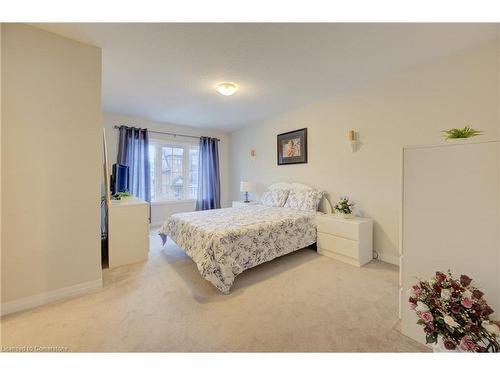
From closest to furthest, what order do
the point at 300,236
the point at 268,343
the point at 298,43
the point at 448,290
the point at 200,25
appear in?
the point at 448,290, the point at 268,343, the point at 200,25, the point at 298,43, the point at 300,236

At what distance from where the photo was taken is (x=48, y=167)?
1.75 meters

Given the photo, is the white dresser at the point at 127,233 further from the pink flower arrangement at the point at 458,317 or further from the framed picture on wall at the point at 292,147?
the pink flower arrangement at the point at 458,317

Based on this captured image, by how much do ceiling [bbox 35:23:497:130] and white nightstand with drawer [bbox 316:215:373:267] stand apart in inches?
75.6

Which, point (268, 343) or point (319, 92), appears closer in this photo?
point (268, 343)

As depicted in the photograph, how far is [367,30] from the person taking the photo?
68.6 inches

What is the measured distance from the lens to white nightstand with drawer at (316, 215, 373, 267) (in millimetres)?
2579

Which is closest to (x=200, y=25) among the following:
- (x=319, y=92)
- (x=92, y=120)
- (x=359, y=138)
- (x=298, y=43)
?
(x=298, y=43)

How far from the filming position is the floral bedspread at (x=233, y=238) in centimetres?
200

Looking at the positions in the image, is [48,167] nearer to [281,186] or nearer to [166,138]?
[166,138]

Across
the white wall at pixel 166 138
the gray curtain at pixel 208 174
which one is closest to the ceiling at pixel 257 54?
the white wall at pixel 166 138

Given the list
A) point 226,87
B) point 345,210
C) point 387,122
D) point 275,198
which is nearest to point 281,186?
point 275,198

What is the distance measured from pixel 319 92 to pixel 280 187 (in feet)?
5.98

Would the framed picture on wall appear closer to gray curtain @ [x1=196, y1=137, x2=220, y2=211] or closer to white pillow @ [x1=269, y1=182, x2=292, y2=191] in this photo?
white pillow @ [x1=269, y1=182, x2=292, y2=191]
